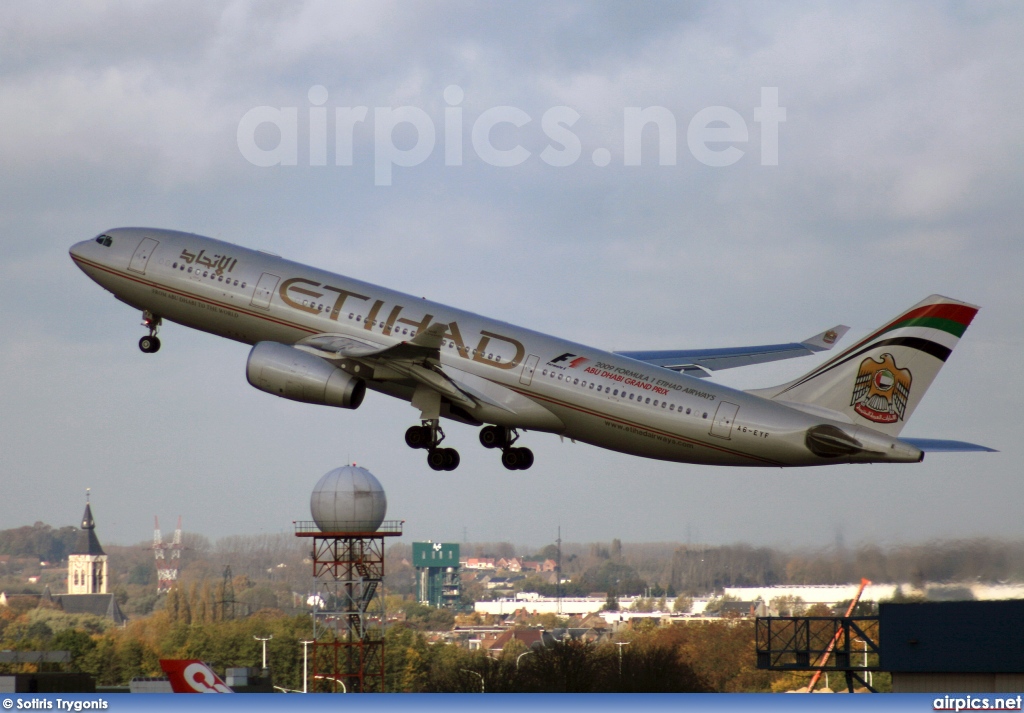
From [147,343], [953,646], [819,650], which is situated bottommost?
[819,650]

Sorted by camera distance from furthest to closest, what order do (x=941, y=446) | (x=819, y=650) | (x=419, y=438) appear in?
(x=819, y=650)
(x=419, y=438)
(x=941, y=446)

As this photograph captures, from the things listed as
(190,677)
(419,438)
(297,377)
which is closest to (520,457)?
(419,438)

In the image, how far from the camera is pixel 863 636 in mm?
42000

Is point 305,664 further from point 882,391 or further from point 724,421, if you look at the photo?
point 882,391

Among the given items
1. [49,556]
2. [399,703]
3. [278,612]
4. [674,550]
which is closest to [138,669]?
[278,612]

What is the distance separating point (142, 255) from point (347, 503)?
23606 millimetres

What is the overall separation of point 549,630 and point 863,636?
32.8m

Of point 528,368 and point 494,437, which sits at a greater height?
point 528,368

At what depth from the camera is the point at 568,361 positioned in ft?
133

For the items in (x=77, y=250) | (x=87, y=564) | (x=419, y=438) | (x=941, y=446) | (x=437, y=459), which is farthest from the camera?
Result: (x=87, y=564)

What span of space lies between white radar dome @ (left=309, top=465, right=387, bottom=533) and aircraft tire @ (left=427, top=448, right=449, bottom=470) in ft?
80.2

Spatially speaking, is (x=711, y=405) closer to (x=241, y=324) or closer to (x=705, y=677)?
(x=241, y=324)

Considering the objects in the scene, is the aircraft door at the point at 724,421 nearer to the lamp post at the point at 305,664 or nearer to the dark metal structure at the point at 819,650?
the dark metal structure at the point at 819,650

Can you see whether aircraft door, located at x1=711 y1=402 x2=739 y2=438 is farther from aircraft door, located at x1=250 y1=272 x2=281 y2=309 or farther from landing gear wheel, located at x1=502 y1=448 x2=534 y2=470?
aircraft door, located at x1=250 y1=272 x2=281 y2=309
